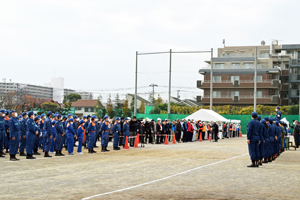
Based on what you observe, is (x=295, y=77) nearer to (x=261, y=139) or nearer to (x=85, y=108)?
(x=85, y=108)

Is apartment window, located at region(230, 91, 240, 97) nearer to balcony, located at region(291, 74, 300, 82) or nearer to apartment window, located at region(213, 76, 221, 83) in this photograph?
apartment window, located at region(213, 76, 221, 83)

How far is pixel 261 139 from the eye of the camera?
1598 cm

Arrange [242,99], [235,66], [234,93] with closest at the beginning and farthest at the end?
1. [242,99]
2. [234,93]
3. [235,66]

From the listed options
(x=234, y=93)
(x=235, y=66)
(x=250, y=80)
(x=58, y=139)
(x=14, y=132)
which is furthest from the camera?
(x=235, y=66)

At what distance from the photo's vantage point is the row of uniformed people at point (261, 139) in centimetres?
1546

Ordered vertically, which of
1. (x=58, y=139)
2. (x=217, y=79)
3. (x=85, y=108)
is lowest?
(x=58, y=139)

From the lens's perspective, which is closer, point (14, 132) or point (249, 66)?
point (14, 132)

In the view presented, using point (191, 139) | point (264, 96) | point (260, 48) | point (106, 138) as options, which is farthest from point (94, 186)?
point (260, 48)

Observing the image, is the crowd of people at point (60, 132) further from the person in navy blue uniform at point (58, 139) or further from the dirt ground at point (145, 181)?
the dirt ground at point (145, 181)

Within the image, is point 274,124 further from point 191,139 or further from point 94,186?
point 191,139

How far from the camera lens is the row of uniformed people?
15459mm

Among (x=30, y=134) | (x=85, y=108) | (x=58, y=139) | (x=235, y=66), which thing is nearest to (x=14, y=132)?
(x=30, y=134)

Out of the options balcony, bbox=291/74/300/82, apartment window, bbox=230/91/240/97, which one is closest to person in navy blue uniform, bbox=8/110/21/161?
apartment window, bbox=230/91/240/97

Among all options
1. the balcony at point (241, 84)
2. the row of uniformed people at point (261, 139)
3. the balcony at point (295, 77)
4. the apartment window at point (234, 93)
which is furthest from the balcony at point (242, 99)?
the row of uniformed people at point (261, 139)
